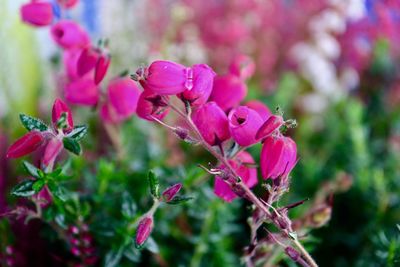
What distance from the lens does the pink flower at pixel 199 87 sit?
0.35m

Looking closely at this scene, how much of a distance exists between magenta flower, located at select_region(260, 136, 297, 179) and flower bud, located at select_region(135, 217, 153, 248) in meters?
0.08

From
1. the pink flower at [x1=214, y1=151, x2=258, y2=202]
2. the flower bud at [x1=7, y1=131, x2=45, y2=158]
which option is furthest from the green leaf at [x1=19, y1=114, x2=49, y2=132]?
the pink flower at [x1=214, y1=151, x2=258, y2=202]

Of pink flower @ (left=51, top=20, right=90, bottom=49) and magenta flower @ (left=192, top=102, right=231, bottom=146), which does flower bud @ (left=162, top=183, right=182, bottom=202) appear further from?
pink flower @ (left=51, top=20, right=90, bottom=49)

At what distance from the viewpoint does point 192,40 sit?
3.00ft

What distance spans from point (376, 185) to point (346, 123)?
215mm

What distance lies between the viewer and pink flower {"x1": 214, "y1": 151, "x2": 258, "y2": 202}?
1.22ft

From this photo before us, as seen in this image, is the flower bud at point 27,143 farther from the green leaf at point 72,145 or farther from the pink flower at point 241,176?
the pink flower at point 241,176

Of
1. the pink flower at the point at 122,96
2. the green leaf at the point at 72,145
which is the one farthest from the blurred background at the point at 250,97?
the green leaf at the point at 72,145

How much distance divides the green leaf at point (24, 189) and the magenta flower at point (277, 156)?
0.16 meters

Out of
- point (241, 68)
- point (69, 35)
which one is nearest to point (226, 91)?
point (241, 68)

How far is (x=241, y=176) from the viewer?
0.38 metres

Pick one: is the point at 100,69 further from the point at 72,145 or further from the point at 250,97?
Result: the point at 250,97

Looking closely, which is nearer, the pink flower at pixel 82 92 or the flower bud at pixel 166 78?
the flower bud at pixel 166 78

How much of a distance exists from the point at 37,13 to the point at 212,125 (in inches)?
8.1
